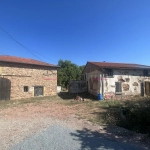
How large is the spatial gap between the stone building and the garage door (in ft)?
35.0

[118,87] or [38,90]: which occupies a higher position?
[118,87]

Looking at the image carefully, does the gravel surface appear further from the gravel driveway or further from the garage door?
the garage door

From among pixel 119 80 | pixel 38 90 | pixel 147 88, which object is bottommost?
pixel 38 90

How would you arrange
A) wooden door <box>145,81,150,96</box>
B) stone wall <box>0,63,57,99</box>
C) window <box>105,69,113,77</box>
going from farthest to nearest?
wooden door <box>145,81,150,96</box> → stone wall <box>0,63,57,99</box> → window <box>105,69,113,77</box>

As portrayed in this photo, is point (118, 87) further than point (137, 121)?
Yes

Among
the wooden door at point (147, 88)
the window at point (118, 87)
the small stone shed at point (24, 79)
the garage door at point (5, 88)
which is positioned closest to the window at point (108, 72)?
the window at point (118, 87)

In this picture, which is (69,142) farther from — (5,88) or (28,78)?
(28,78)

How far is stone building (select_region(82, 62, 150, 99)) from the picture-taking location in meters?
16.2

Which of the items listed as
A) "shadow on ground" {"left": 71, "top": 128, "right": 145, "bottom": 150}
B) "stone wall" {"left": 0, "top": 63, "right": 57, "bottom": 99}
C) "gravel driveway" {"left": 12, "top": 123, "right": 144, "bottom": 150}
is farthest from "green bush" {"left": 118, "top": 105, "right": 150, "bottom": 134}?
"stone wall" {"left": 0, "top": 63, "right": 57, "bottom": 99}

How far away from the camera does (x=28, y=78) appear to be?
18.0 meters

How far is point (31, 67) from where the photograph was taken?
60.1 feet

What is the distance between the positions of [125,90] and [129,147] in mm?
13295

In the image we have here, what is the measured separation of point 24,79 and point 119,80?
11901mm

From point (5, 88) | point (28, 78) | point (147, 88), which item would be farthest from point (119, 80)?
point (5, 88)
